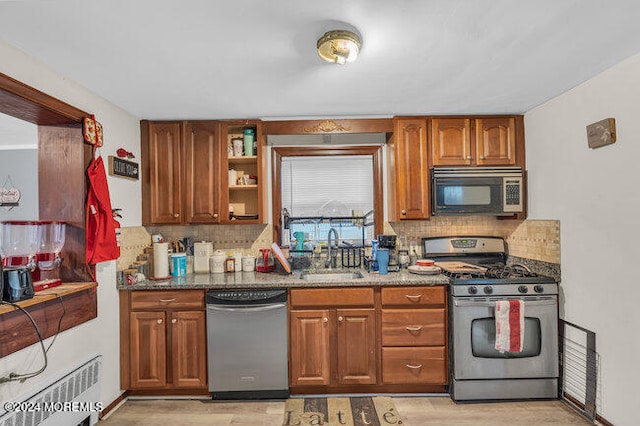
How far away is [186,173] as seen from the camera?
288cm

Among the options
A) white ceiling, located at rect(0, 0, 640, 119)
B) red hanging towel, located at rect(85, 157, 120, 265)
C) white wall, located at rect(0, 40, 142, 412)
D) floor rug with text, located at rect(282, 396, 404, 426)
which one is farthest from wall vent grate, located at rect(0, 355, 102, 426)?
white ceiling, located at rect(0, 0, 640, 119)

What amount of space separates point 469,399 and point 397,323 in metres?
0.76

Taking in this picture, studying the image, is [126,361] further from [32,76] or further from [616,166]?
[616,166]

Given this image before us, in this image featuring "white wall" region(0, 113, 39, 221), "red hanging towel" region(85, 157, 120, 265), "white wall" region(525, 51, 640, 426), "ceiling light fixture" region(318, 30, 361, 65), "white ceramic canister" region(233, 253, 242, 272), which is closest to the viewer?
"ceiling light fixture" region(318, 30, 361, 65)

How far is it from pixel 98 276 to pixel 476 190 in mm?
3048

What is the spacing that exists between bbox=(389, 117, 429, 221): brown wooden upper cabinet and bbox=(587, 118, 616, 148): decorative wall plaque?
3.69 feet

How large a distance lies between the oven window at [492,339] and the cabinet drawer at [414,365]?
262mm

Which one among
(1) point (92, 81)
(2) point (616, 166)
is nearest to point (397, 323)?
(2) point (616, 166)

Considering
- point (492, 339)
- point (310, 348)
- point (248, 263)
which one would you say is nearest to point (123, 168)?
point (248, 263)

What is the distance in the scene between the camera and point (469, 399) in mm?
2422

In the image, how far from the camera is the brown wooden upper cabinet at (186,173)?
9.41 feet

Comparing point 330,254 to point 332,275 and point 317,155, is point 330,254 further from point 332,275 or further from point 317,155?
point 317,155

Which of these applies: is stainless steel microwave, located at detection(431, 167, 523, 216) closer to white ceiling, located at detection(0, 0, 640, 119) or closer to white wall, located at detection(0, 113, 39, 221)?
white ceiling, located at detection(0, 0, 640, 119)

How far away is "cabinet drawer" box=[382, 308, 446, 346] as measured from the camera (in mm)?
2488
